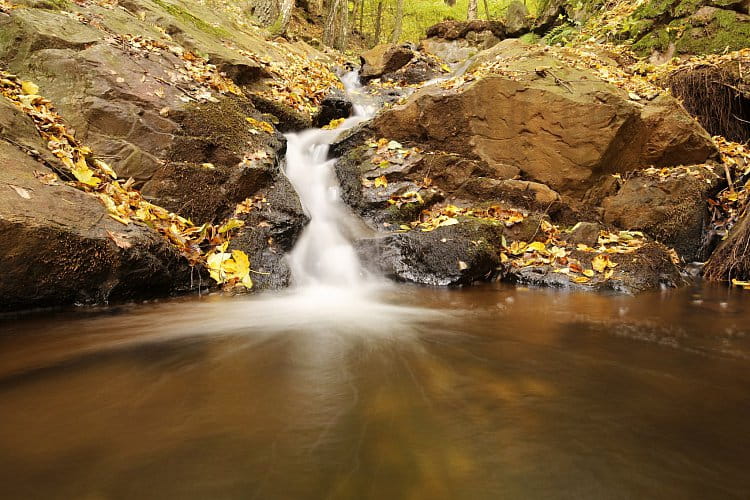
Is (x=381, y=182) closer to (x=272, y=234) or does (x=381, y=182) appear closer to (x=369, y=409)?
(x=272, y=234)

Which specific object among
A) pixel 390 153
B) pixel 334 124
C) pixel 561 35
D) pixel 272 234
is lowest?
pixel 272 234

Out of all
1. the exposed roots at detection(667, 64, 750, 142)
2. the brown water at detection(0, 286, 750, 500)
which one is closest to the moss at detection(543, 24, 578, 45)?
the exposed roots at detection(667, 64, 750, 142)

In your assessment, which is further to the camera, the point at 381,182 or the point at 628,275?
the point at 381,182

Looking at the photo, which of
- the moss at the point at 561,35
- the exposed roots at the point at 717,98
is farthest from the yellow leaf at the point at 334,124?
the moss at the point at 561,35

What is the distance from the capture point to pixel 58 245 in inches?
119

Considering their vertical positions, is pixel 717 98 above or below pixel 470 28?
below

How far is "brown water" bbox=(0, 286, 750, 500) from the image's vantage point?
1.22 metres

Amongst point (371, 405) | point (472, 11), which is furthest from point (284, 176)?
point (472, 11)

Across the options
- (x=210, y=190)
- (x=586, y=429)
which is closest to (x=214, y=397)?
(x=586, y=429)

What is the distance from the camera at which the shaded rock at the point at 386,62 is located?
11.7 meters

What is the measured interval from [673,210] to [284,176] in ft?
18.9

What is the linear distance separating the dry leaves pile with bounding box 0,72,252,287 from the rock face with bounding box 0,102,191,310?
0.21m

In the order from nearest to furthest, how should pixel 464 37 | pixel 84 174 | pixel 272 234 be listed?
pixel 84 174 < pixel 272 234 < pixel 464 37

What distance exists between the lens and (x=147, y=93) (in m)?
4.88
